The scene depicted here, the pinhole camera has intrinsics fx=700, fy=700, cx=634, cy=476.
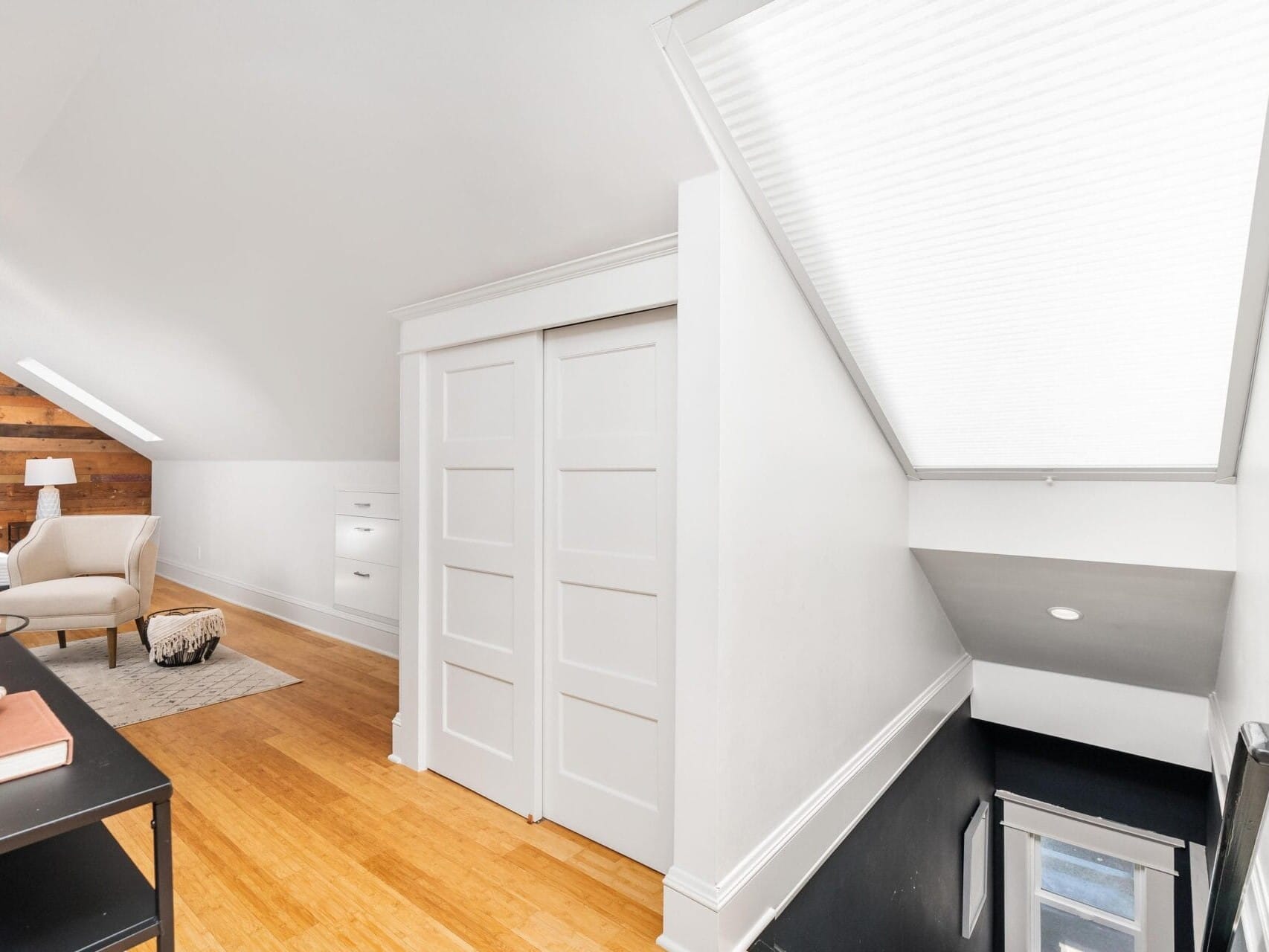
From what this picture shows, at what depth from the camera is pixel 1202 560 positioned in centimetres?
224

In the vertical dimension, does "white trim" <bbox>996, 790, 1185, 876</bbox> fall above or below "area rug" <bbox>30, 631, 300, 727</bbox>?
below

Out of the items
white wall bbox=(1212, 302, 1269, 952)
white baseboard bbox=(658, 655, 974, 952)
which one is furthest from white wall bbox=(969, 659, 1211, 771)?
white baseboard bbox=(658, 655, 974, 952)

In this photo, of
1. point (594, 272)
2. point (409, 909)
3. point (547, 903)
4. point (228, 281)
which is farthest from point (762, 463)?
point (228, 281)

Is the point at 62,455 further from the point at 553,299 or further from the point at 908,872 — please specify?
the point at 908,872

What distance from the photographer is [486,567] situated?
2371 millimetres

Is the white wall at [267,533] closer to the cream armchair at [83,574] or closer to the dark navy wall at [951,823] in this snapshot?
the cream armchair at [83,574]

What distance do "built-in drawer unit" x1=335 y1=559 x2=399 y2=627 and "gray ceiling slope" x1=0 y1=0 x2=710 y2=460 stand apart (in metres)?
1.08

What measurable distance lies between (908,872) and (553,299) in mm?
2674

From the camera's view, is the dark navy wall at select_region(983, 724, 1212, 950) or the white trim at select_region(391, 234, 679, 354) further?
the dark navy wall at select_region(983, 724, 1212, 950)

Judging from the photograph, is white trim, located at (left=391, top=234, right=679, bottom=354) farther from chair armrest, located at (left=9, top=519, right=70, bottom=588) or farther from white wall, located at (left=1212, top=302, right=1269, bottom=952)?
chair armrest, located at (left=9, top=519, right=70, bottom=588)

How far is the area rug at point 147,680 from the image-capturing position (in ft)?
10.5

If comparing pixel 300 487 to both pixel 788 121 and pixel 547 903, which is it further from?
pixel 788 121

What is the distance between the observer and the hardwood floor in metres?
1.71

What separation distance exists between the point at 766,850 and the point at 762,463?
39.6 inches
